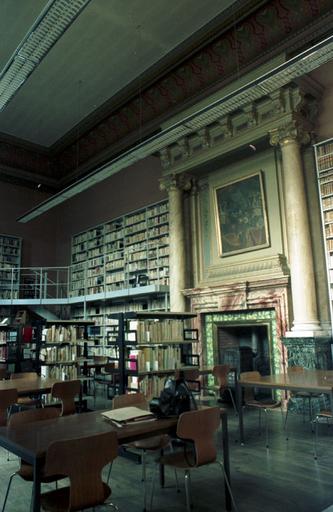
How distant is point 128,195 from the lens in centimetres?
1169

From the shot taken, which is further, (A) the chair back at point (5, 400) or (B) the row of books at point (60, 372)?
(B) the row of books at point (60, 372)

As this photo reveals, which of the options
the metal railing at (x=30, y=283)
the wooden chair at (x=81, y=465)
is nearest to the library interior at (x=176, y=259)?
the wooden chair at (x=81, y=465)

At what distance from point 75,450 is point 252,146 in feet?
23.4

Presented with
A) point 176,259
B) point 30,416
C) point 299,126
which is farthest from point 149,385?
point 299,126

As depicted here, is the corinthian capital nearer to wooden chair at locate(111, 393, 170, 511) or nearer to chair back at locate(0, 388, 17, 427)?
wooden chair at locate(111, 393, 170, 511)

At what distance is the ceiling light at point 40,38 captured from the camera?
4.70m

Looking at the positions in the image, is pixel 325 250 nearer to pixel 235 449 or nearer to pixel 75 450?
pixel 235 449

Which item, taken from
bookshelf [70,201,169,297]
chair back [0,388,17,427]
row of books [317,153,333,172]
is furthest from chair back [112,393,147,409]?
bookshelf [70,201,169,297]

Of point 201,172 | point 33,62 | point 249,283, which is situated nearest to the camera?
point 33,62

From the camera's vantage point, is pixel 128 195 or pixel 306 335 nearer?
pixel 306 335

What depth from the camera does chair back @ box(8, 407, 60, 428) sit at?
2873mm

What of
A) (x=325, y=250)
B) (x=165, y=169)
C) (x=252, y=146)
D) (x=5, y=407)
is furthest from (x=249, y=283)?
(x=5, y=407)

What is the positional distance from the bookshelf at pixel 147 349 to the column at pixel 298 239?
2025mm

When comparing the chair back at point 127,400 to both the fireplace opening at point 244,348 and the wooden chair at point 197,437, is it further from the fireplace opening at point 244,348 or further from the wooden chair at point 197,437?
the fireplace opening at point 244,348
